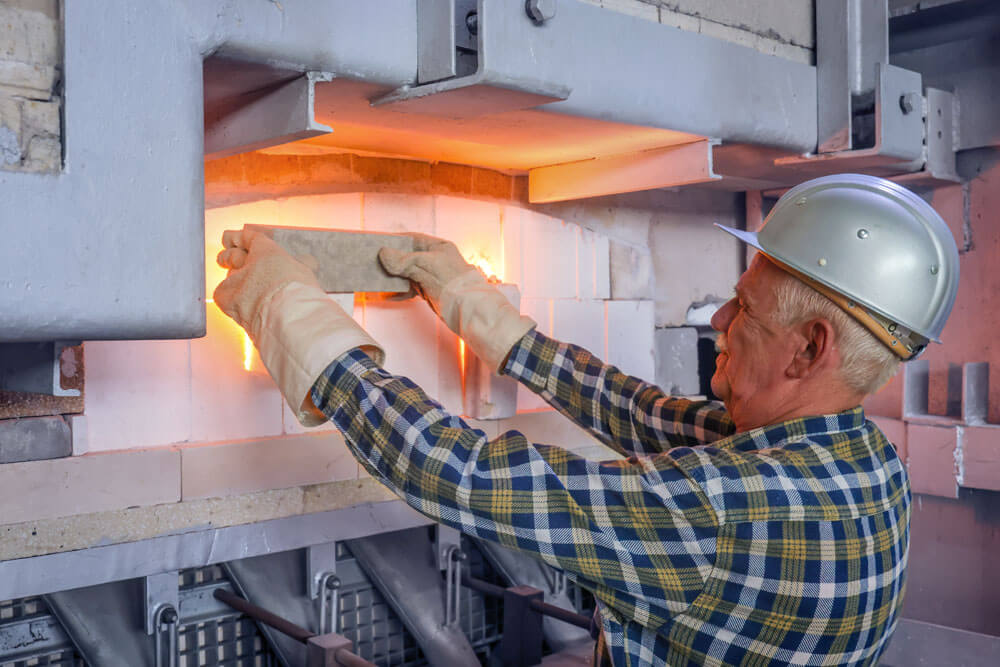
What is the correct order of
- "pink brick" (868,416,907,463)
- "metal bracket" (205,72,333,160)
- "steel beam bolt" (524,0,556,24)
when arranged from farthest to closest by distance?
"pink brick" (868,416,907,463) → "steel beam bolt" (524,0,556,24) → "metal bracket" (205,72,333,160)

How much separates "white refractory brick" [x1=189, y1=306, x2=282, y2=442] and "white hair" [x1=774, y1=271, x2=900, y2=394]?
114 cm

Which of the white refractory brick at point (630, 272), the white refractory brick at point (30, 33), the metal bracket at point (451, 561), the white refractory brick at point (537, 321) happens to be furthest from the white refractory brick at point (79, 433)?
the white refractory brick at point (630, 272)

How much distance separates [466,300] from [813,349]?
2.58 ft

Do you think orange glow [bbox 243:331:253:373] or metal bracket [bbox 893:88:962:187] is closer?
orange glow [bbox 243:331:253:373]

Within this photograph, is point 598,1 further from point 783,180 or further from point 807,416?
point 783,180

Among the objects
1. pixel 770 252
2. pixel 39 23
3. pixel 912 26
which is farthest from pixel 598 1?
pixel 912 26

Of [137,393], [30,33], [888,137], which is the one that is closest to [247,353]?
[137,393]

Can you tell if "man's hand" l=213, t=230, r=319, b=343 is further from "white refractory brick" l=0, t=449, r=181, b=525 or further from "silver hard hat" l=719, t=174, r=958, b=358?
"silver hard hat" l=719, t=174, r=958, b=358

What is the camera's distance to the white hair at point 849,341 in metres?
1.42

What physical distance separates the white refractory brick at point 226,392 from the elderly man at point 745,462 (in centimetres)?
36

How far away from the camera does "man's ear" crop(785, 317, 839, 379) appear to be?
1414 millimetres

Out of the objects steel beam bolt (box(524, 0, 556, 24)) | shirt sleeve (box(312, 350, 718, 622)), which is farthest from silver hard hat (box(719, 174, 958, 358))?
steel beam bolt (box(524, 0, 556, 24))

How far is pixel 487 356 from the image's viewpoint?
2002 mm

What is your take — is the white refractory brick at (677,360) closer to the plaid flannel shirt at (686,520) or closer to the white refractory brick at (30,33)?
the plaid flannel shirt at (686,520)
